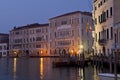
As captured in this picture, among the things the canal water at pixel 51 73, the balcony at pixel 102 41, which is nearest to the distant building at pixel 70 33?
the balcony at pixel 102 41

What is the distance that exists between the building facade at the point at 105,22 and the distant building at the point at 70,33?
33.0 m

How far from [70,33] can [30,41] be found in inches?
913

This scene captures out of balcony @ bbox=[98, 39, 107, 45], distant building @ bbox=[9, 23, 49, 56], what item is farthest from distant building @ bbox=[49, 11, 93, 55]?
balcony @ bbox=[98, 39, 107, 45]

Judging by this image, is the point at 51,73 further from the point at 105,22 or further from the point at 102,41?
the point at 105,22

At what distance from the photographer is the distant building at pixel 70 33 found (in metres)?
87.6

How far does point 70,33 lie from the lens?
3607 inches

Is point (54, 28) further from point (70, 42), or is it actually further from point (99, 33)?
point (99, 33)

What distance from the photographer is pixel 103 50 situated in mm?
45469

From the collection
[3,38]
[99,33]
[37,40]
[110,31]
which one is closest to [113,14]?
[110,31]

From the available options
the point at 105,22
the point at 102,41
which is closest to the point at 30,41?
the point at 102,41

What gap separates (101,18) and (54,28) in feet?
171

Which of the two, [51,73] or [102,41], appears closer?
[51,73]

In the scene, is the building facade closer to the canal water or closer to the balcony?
the balcony

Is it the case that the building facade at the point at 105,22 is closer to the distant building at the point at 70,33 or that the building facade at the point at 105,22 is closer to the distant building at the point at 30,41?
the distant building at the point at 70,33
